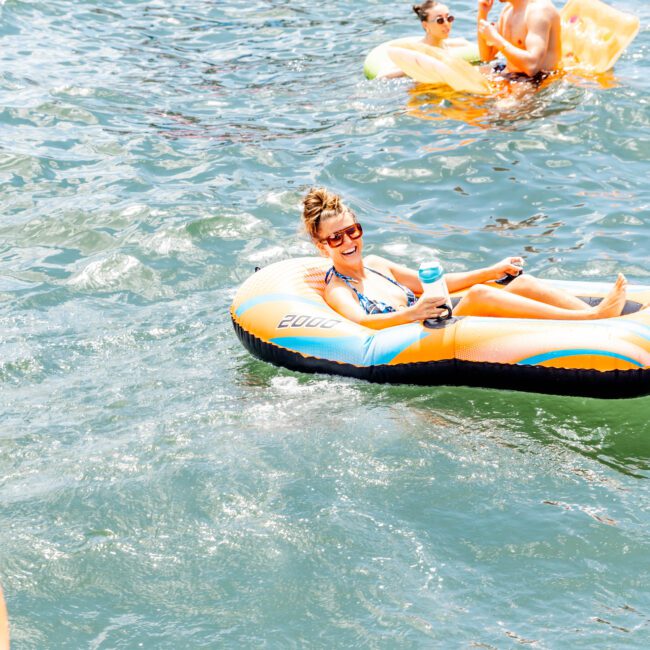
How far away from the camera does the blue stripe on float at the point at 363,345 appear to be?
5219 mm

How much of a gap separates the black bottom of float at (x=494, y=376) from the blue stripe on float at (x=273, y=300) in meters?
0.28

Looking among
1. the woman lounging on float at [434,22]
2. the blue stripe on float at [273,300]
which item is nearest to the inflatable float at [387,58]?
the woman lounging on float at [434,22]

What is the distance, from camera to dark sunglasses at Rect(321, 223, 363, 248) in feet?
18.2

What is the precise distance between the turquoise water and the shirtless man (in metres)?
0.30

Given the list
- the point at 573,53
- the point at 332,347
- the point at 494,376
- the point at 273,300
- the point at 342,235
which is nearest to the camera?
the point at 494,376

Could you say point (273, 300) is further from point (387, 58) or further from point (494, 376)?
point (387, 58)

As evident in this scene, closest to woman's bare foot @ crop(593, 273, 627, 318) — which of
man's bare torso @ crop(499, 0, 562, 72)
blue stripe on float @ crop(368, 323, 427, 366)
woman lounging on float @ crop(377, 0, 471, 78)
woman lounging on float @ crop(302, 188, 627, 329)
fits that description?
woman lounging on float @ crop(302, 188, 627, 329)

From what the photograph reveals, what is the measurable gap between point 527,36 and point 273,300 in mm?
4934

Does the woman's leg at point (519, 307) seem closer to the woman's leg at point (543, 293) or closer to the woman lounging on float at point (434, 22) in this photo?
the woman's leg at point (543, 293)

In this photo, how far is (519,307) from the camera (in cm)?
530

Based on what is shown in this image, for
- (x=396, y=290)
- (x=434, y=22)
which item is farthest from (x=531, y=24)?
(x=396, y=290)

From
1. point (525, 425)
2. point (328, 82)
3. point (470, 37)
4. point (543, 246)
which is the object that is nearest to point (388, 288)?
point (525, 425)

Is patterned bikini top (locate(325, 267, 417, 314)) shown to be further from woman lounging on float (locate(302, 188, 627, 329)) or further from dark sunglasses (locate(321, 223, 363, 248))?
dark sunglasses (locate(321, 223, 363, 248))

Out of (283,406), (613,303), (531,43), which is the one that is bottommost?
(283,406)
